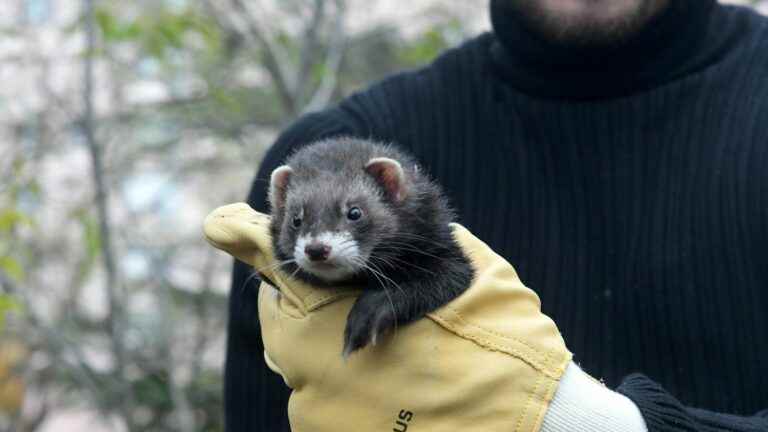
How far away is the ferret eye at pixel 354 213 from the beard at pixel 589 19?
1343mm

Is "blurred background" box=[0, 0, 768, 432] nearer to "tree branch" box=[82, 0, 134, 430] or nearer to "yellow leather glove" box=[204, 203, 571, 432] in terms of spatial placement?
"tree branch" box=[82, 0, 134, 430]

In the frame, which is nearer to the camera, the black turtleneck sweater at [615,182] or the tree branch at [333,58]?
the black turtleneck sweater at [615,182]

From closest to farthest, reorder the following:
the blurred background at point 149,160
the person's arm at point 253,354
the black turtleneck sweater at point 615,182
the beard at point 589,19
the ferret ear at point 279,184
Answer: the ferret ear at point 279,184, the black turtleneck sweater at point 615,182, the person's arm at point 253,354, the beard at point 589,19, the blurred background at point 149,160

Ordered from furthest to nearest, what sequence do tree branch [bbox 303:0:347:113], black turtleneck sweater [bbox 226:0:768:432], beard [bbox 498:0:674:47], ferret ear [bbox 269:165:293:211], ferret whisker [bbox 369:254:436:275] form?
tree branch [bbox 303:0:347:113], beard [bbox 498:0:674:47], black turtleneck sweater [bbox 226:0:768:432], ferret ear [bbox 269:165:293:211], ferret whisker [bbox 369:254:436:275]

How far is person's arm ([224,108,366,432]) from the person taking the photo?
3328 mm

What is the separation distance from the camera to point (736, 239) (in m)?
3.12

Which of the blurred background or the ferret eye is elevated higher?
the ferret eye

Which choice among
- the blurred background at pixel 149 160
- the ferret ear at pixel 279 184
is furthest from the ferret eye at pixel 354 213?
the blurred background at pixel 149 160

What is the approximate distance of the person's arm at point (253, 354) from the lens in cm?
333

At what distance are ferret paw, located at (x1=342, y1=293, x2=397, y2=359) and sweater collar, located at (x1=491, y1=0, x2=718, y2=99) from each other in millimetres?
1497

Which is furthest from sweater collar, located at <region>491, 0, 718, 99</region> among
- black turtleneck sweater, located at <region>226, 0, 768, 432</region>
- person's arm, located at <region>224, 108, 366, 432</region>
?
person's arm, located at <region>224, 108, 366, 432</region>

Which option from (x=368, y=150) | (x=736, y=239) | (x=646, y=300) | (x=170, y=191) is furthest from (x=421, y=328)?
(x=170, y=191)

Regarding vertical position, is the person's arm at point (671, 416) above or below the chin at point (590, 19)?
below

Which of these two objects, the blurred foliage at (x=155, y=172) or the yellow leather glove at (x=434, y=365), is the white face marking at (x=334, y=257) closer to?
the yellow leather glove at (x=434, y=365)
